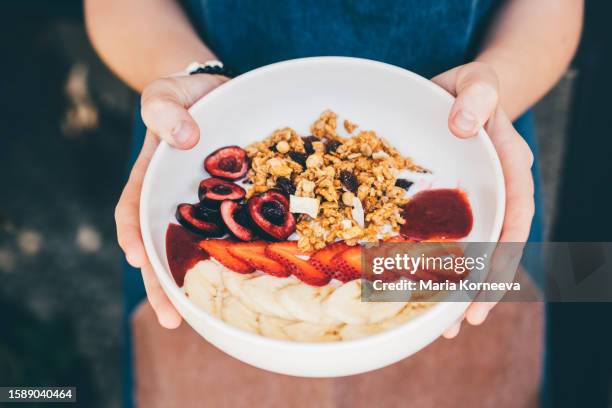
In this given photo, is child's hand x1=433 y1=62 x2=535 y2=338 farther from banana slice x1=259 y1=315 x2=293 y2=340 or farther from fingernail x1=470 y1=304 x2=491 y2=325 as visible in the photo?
banana slice x1=259 y1=315 x2=293 y2=340

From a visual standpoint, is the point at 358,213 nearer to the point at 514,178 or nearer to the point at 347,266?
the point at 347,266

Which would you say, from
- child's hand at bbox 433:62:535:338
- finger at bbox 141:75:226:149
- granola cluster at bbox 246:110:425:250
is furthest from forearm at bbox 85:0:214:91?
child's hand at bbox 433:62:535:338

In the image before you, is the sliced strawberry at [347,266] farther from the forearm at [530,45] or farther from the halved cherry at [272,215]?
the forearm at [530,45]

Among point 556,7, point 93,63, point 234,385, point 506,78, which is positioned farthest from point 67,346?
point 556,7

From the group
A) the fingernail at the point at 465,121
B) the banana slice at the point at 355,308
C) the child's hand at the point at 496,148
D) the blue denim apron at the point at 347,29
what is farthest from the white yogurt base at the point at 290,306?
the blue denim apron at the point at 347,29

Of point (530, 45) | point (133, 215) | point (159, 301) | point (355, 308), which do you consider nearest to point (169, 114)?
point (133, 215)
